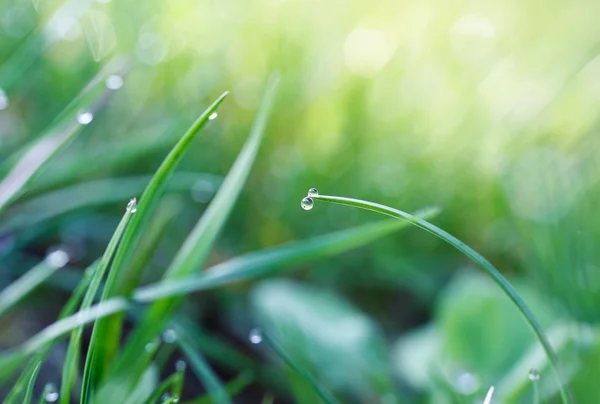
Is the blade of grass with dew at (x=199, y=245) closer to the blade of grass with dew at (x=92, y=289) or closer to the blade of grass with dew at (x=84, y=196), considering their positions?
the blade of grass with dew at (x=92, y=289)

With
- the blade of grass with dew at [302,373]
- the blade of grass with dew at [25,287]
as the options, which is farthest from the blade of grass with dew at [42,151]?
the blade of grass with dew at [302,373]

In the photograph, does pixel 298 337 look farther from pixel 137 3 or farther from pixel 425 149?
pixel 137 3

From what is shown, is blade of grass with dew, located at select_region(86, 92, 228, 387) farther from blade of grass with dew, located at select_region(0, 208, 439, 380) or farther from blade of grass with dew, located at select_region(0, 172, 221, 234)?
blade of grass with dew, located at select_region(0, 172, 221, 234)

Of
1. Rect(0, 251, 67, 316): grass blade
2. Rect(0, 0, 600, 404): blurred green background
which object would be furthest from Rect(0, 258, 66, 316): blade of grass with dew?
Rect(0, 0, 600, 404): blurred green background

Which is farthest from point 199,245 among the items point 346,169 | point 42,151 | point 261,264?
point 346,169

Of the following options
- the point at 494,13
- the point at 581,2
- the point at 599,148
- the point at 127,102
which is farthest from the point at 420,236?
the point at 581,2
